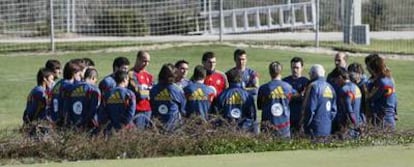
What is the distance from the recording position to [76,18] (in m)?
34.9

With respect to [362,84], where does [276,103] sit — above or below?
Answer: below

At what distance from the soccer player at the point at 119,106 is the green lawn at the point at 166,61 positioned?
144 inches

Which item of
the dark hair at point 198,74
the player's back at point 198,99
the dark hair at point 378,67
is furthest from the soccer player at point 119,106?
the dark hair at point 378,67

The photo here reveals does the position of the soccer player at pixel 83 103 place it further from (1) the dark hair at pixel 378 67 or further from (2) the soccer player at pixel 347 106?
(1) the dark hair at pixel 378 67

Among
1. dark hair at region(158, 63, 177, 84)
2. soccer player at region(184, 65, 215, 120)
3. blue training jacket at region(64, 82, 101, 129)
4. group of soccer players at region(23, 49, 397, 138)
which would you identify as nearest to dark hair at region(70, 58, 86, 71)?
group of soccer players at region(23, 49, 397, 138)

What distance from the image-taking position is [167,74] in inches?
495

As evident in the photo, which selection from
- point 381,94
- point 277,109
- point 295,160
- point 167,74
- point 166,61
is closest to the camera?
point 295,160

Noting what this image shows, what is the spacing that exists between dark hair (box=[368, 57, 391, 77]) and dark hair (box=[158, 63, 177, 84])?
271 centimetres

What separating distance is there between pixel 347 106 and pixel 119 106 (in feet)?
9.58

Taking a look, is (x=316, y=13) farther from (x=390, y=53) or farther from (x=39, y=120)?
(x=39, y=120)

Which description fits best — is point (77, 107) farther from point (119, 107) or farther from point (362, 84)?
point (362, 84)

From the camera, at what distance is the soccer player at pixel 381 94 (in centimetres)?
1334

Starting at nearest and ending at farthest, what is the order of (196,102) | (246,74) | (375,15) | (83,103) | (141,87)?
(83,103) < (196,102) < (141,87) < (246,74) < (375,15)

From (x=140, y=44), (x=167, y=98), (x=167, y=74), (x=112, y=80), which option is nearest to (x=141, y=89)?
(x=112, y=80)
